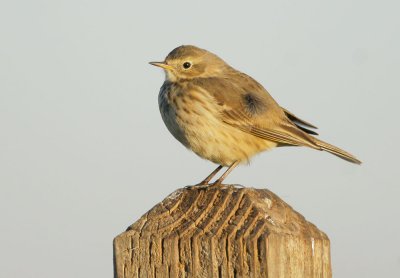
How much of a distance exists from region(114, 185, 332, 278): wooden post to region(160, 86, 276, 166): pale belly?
4.39 meters

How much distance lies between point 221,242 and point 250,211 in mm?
253

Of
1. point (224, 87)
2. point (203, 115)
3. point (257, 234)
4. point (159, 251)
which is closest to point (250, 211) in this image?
point (257, 234)

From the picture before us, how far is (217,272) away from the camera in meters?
3.24

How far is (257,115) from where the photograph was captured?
332 inches

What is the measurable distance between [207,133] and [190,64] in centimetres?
169

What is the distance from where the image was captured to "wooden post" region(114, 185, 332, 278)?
3.20 metres

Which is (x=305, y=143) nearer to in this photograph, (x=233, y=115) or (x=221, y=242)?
(x=233, y=115)

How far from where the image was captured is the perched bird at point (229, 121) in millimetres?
8125

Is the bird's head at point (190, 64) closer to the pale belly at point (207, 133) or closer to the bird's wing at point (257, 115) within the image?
the bird's wing at point (257, 115)

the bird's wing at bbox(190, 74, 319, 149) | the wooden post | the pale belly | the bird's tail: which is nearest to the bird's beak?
the bird's wing at bbox(190, 74, 319, 149)

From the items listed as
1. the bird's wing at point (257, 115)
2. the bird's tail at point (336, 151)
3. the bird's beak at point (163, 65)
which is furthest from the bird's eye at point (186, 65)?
the bird's tail at point (336, 151)

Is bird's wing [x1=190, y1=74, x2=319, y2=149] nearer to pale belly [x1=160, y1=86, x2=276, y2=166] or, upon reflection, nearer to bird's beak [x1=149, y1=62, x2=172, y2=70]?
pale belly [x1=160, y1=86, x2=276, y2=166]

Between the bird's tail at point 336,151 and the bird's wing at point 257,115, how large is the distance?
0.30 feet

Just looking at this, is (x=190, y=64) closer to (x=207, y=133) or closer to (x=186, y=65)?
(x=186, y=65)
